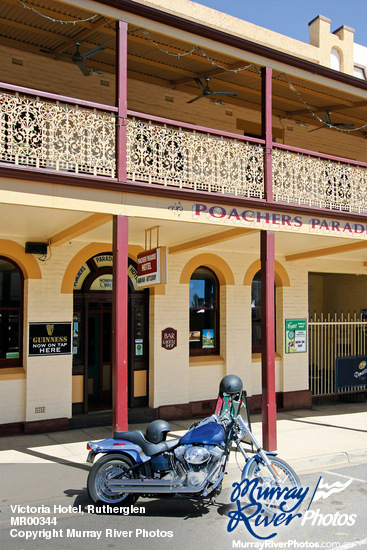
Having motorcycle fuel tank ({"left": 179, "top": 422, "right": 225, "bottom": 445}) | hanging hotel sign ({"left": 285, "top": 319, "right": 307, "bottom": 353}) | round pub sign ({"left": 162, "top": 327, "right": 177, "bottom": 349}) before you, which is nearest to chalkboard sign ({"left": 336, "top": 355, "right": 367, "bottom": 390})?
hanging hotel sign ({"left": 285, "top": 319, "right": 307, "bottom": 353})

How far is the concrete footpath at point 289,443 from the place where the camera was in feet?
26.7

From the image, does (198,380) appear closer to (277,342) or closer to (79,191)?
(277,342)

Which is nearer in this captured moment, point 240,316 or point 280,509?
point 280,509

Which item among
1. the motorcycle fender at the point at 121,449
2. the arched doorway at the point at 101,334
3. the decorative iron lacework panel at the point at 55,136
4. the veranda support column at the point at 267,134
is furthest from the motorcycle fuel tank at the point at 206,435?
the arched doorway at the point at 101,334

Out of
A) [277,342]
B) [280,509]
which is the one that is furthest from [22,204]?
[277,342]

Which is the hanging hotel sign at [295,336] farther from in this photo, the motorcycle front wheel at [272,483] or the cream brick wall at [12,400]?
the motorcycle front wheel at [272,483]

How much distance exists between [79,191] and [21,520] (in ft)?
13.9

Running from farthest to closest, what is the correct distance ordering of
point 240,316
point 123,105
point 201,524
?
point 240,316, point 123,105, point 201,524

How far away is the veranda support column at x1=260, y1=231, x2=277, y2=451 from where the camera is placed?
338 inches

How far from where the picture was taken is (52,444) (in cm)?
904

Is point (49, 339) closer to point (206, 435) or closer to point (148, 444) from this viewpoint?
point (148, 444)

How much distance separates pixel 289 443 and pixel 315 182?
4.85 metres

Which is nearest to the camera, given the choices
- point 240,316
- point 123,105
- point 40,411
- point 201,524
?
point 201,524

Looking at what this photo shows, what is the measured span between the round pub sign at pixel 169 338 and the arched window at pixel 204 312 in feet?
2.46
